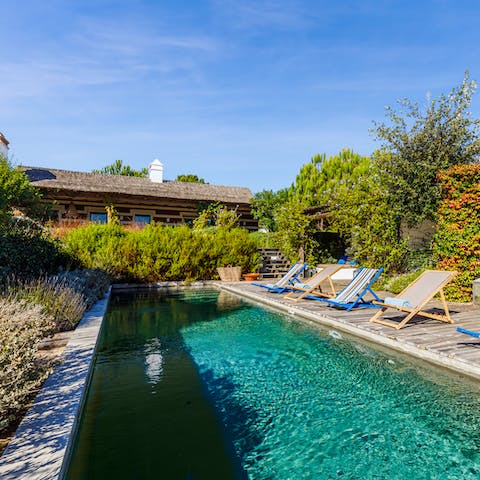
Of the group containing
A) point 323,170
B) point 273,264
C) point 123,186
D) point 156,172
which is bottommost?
point 273,264

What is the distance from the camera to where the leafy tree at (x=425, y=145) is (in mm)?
10031

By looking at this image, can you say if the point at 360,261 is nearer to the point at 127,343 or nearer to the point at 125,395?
the point at 127,343

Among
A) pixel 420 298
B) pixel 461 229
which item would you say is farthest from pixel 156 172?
pixel 420 298

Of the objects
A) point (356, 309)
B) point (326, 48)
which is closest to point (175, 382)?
point (356, 309)

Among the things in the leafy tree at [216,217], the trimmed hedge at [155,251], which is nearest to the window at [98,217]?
the leafy tree at [216,217]

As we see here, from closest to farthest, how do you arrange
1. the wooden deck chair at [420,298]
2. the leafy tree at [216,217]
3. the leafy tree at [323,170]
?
1. the wooden deck chair at [420,298]
2. the leafy tree at [216,217]
3. the leafy tree at [323,170]

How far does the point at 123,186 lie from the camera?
20516mm

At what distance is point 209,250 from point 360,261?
630cm

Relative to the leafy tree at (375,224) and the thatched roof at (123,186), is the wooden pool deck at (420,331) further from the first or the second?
the thatched roof at (123,186)

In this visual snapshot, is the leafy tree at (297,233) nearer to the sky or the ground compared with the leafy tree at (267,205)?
nearer to the ground

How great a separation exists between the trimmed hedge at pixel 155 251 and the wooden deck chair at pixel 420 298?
31.0ft

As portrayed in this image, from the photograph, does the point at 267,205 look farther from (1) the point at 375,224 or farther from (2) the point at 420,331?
(2) the point at 420,331

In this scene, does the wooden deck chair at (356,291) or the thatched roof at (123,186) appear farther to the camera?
the thatched roof at (123,186)

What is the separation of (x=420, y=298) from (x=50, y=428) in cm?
562
